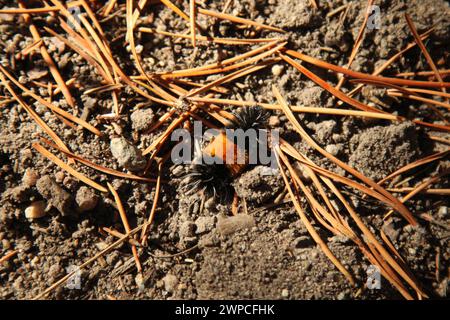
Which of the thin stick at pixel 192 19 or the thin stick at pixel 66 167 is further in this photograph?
the thin stick at pixel 192 19

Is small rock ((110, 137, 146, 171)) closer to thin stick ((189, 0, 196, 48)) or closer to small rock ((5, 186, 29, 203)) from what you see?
small rock ((5, 186, 29, 203))

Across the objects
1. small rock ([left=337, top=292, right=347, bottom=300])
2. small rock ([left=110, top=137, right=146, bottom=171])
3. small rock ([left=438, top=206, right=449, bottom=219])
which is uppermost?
small rock ([left=110, top=137, right=146, bottom=171])

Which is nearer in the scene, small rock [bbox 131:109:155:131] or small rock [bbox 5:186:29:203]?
small rock [bbox 5:186:29:203]

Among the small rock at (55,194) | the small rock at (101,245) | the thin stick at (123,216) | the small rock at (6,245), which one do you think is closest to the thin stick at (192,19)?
the thin stick at (123,216)

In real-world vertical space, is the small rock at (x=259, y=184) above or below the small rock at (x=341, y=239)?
above

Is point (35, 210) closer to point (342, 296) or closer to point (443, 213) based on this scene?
point (342, 296)

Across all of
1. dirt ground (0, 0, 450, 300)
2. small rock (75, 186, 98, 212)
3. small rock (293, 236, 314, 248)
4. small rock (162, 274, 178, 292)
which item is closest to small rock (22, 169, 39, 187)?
dirt ground (0, 0, 450, 300)

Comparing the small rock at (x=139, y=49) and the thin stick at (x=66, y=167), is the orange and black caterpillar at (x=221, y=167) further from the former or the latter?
the small rock at (x=139, y=49)
